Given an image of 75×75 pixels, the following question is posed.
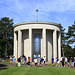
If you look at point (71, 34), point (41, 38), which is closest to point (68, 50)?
point (71, 34)

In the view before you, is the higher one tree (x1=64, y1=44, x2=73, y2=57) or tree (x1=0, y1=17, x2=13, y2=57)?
tree (x1=0, y1=17, x2=13, y2=57)

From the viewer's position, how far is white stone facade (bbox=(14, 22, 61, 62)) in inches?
1024

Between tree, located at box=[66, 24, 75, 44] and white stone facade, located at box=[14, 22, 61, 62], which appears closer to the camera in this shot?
white stone facade, located at box=[14, 22, 61, 62]

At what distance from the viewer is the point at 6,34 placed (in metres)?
54.4

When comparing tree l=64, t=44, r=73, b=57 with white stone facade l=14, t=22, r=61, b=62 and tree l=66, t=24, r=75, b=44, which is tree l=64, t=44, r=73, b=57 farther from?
white stone facade l=14, t=22, r=61, b=62

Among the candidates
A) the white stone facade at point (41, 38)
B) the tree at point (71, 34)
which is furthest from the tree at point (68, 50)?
the white stone facade at point (41, 38)

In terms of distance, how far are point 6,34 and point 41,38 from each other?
98.8 feet

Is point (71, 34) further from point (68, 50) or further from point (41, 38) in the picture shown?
point (41, 38)

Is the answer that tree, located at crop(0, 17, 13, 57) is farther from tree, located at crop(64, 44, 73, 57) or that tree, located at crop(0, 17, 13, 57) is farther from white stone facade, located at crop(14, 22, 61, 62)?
white stone facade, located at crop(14, 22, 61, 62)

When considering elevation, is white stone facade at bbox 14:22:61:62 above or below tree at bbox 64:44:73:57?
above

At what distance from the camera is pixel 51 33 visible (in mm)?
28422

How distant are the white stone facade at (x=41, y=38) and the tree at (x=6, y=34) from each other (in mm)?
26948

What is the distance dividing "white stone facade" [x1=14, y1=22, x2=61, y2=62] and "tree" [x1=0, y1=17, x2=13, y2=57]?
26.9m

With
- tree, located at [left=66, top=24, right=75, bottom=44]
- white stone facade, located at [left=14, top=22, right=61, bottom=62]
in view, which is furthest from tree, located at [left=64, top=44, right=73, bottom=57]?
white stone facade, located at [left=14, top=22, right=61, bottom=62]
